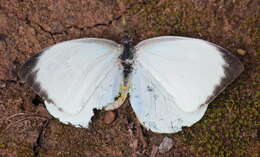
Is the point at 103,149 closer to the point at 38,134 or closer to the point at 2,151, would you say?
the point at 38,134

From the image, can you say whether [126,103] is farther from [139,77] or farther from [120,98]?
[139,77]

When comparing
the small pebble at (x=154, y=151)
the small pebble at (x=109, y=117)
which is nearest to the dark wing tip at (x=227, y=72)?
the small pebble at (x=154, y=151)

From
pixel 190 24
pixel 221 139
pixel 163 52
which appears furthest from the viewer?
pixel 190 24

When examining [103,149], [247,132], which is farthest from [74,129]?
[247,132]

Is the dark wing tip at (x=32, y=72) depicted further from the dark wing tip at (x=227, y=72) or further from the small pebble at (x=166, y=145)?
the dark wing tip at (x=227, y=72)

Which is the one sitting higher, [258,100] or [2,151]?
[258,100]

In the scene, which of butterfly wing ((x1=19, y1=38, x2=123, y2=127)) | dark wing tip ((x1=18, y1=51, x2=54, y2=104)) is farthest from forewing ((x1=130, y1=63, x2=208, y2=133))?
dark wing tip ((x1=18, y1=51, x2=54, y2=104))

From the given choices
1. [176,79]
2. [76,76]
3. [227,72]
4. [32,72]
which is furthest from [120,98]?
[227,72]
